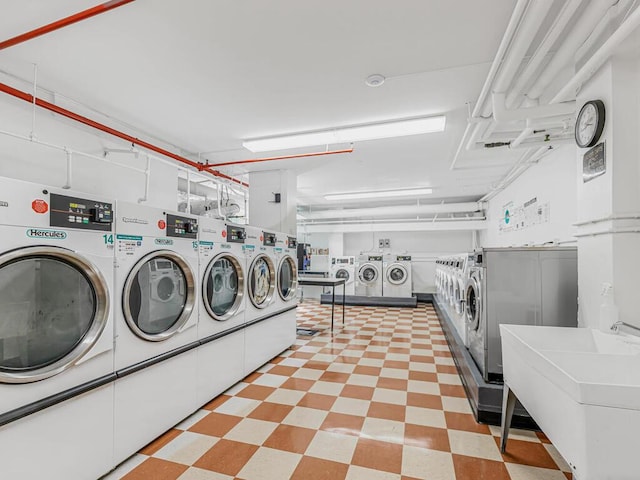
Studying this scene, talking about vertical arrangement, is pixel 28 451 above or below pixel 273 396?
above

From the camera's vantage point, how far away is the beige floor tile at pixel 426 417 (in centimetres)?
239

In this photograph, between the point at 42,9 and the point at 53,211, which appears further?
the point at 42,9

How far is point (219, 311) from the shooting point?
307 cm

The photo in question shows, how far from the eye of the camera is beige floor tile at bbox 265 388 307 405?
9.07ft

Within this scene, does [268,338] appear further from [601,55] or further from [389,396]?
[601,55]

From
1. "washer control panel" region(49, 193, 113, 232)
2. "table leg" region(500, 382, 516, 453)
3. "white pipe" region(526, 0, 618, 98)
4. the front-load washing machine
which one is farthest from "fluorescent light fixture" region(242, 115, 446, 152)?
the front-load washing machine

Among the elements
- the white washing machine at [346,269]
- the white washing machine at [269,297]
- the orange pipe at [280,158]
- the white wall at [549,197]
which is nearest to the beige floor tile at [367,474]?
the white washing machine at [269,297]

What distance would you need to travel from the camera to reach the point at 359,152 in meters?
4.69

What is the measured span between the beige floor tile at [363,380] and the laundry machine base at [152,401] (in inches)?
59.1

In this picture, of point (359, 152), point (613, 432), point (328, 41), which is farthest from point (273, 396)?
point (359, 152)

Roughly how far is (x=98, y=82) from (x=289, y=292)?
314cm

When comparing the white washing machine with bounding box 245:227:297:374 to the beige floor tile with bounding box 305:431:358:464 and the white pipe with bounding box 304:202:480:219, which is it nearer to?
the beige floor tile with bounding box 305:431:358:464

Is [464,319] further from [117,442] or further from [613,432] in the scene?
[117,442]

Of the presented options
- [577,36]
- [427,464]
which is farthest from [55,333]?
[577,36]
